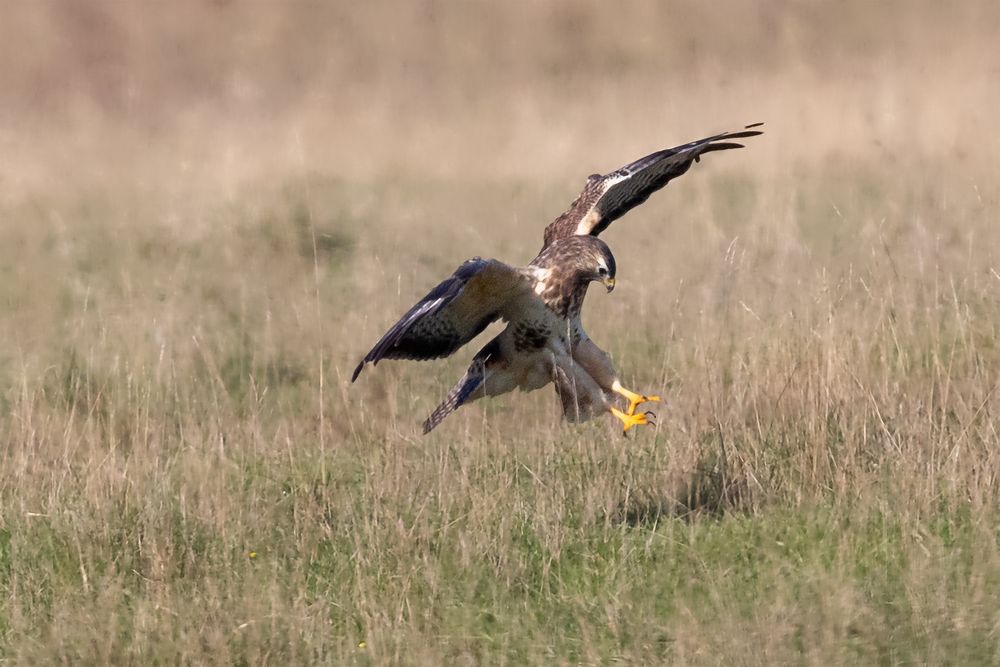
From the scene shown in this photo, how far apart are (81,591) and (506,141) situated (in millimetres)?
10884

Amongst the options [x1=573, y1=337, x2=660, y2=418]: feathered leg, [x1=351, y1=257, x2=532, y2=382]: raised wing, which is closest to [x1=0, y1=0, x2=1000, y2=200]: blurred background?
[x1=573, y1=337, x2=660, y2=418]: feathered leg

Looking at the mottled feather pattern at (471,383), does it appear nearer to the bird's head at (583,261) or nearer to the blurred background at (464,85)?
the bird's head at (583,261)

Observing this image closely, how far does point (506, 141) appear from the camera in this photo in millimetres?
16156

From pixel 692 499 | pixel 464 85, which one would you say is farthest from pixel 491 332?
pixel 464 85

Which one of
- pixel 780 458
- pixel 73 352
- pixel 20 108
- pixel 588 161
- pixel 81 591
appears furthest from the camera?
pixel 20 108

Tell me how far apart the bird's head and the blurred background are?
7.24 m

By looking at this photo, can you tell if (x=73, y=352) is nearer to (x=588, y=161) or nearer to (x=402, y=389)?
(x=402, y=389)

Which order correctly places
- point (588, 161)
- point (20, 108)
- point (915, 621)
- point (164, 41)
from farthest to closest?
point (164, 41)
point (20, 108)
point (588, 161)
point (915, 621)

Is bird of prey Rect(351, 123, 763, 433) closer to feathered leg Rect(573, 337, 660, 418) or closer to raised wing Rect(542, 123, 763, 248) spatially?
feathered leg Rect(573, 337, 660, 418)

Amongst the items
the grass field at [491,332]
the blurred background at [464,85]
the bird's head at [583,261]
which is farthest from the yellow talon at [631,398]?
the blurred background at [464,85]

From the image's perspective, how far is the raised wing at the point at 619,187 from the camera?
24.7 ft

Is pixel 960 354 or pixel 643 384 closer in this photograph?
pixel 960 354

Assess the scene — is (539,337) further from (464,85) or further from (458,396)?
(464,85)

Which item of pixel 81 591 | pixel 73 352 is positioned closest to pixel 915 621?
pixel 81 591
